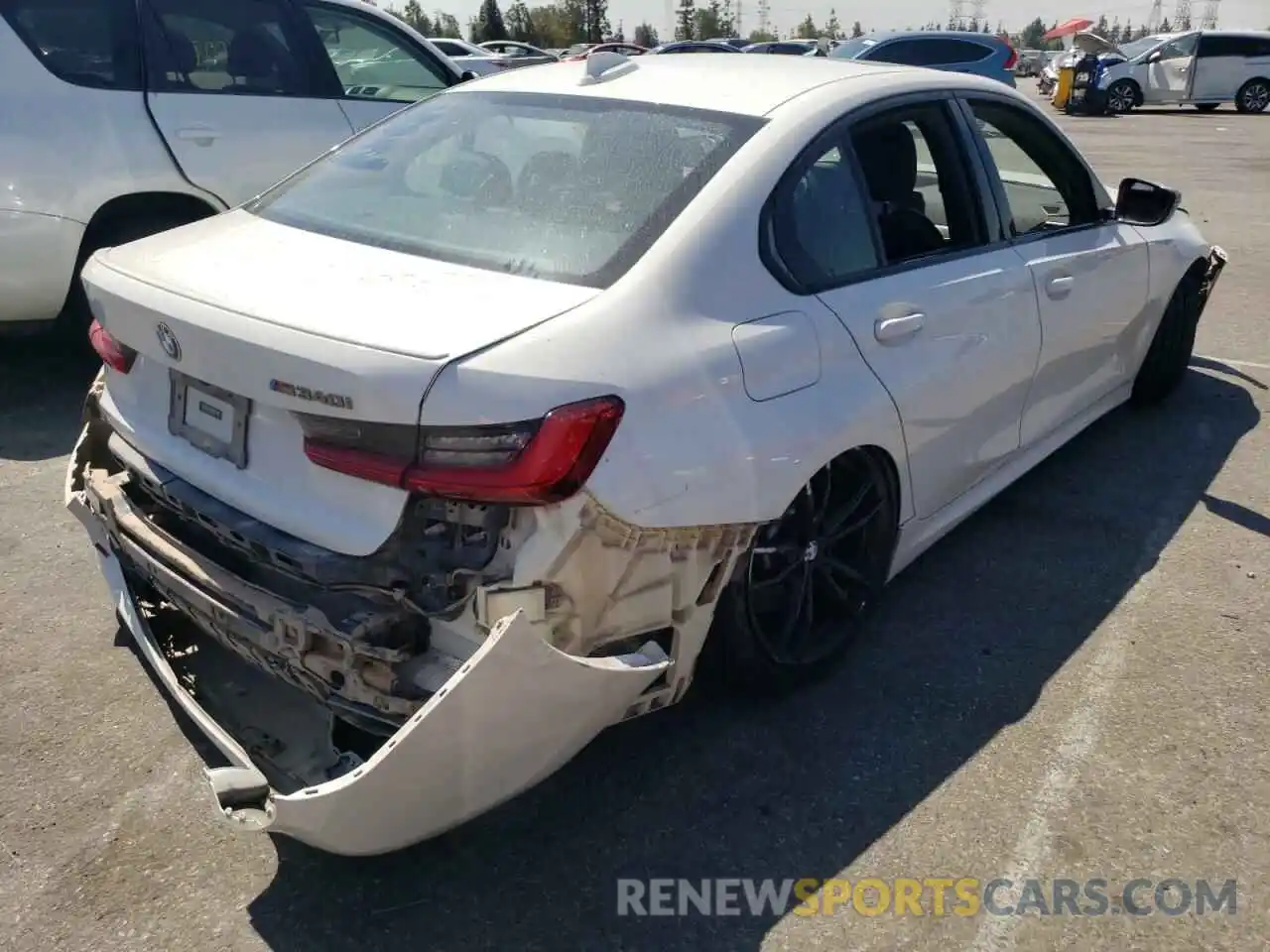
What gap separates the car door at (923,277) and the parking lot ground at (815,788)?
22.4 inches

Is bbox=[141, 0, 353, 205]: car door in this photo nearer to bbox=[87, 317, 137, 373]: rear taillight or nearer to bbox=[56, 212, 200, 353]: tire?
bbox=[56, 212, 200, 353]: tire

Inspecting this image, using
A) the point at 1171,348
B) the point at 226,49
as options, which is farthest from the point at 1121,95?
the point at 226,49

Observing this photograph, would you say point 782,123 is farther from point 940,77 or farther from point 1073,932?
point 1073,932

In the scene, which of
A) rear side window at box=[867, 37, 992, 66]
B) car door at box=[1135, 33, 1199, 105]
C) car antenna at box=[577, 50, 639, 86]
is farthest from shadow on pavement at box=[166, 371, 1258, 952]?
car door at box=[1135, 33, 1199, 105]

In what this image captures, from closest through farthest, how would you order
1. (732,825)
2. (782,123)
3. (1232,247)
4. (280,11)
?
(732,825), (782,123), (280,11), (1232,247)

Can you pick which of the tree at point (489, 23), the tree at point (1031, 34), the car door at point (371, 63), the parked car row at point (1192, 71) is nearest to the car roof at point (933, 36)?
the parked car row at point (1192, 71)

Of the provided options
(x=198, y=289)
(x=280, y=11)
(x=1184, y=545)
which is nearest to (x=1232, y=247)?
(x=1184, y=545)

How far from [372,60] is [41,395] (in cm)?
248

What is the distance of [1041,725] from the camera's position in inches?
117

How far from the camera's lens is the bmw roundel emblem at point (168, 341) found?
2.37m

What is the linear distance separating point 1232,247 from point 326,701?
369 inches

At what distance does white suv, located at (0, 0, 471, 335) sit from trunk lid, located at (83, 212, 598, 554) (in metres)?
2.40

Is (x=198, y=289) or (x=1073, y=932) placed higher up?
(x=198, y=289)

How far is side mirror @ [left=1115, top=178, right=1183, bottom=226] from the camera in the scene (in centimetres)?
418
